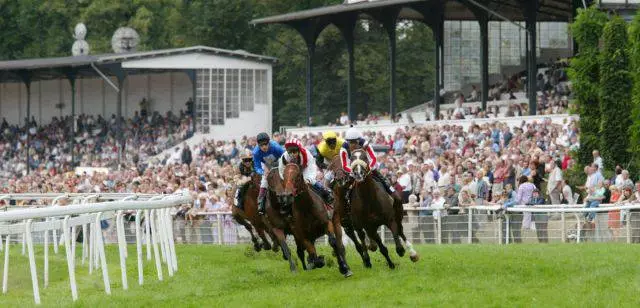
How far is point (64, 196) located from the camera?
20.8 metres

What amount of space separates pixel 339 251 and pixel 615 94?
12.1m

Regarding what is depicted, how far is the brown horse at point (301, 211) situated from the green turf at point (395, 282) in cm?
26

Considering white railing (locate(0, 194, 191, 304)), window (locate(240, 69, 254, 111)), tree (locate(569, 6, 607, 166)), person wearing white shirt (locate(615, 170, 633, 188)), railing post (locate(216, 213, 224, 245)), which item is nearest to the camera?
white railing (locate(0, 194, 191, 304))

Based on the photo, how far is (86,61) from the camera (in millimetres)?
46469

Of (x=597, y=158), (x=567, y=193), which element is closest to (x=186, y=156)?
(x=597, y=158)

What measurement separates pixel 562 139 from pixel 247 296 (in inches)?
602

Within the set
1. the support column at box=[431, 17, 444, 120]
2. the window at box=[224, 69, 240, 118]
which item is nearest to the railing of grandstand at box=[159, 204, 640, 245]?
the support column at box=[431, 17, 444, 120]

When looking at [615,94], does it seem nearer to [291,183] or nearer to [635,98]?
[635,98]

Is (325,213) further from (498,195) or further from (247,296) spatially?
(498,195)

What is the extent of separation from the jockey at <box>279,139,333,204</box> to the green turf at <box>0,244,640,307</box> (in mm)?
850

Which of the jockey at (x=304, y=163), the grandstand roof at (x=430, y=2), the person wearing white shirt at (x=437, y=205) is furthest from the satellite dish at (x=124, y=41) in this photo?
the jockey at (x=304, y=163)

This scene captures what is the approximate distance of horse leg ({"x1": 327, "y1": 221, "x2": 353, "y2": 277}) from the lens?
15469mm

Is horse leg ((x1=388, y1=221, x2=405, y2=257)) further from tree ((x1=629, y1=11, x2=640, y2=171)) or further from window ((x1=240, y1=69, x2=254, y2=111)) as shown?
window ((x1=240, y1=69, x2=254, y2=111))

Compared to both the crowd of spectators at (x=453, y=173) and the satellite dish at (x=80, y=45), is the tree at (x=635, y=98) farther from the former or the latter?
the satellite dish at (x=80, y=45)
